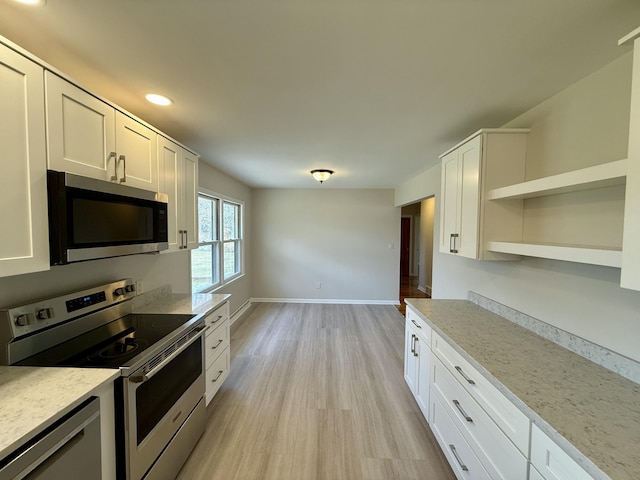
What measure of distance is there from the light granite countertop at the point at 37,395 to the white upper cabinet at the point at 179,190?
44.0 inches

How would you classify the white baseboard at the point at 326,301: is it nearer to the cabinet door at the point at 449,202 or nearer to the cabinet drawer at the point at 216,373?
the cabinet drawer at the point at 216,373

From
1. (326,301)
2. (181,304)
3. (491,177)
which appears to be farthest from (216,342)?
(326,301)

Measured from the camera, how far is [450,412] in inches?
64.7

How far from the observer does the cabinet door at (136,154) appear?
1592 millimetres

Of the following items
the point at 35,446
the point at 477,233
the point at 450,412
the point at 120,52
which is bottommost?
the point at 450,412

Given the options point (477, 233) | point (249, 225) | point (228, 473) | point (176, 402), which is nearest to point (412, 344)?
point (477, 233)

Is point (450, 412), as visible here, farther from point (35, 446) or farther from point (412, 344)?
point (35, 446)

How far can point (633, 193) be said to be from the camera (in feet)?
3.14

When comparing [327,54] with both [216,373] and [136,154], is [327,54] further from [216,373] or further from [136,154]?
[216,373]

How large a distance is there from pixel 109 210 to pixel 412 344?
8.21 feet

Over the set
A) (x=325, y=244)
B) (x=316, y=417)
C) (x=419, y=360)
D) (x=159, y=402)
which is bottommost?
(x=316, y=417)

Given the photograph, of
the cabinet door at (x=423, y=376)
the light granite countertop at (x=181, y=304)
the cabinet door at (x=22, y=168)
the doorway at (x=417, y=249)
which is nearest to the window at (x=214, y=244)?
the light granite countertop at (x=181, y=304)

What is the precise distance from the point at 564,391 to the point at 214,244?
12.9 feet

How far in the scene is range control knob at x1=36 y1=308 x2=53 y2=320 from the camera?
133 cm
